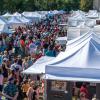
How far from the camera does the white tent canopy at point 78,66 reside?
1206cm

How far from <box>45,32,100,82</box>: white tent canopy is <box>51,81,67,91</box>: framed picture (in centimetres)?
66

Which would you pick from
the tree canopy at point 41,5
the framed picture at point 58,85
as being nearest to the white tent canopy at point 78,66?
the framed picture at point 58,85

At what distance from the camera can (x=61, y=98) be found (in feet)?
43.7

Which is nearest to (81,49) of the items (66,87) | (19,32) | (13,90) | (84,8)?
(66,87)

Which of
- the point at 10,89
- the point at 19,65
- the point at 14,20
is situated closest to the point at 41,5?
the point at 14,20

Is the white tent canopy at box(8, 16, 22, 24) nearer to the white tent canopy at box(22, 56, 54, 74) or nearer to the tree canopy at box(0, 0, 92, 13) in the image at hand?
the white tent canopy at box(22, 56, 54, 74)

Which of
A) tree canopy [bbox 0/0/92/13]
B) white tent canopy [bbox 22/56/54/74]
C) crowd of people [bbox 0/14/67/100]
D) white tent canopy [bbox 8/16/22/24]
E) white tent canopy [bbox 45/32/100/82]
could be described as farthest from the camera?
tree canopy [bbox 0/0/92/13]

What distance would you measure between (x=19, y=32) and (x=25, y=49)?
818 cm

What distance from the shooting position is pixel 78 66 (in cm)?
1236

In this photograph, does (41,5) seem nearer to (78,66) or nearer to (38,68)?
(38,68)

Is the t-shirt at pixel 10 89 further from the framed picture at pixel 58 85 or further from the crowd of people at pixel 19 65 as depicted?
the framed picture at pixel 58 85

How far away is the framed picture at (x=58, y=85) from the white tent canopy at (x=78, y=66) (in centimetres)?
66

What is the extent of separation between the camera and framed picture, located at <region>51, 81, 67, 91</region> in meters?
13.2

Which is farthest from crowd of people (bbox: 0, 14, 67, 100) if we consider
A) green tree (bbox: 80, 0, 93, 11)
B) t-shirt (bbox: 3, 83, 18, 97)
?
green tree (bbox: 80, 0, 93, 11)
